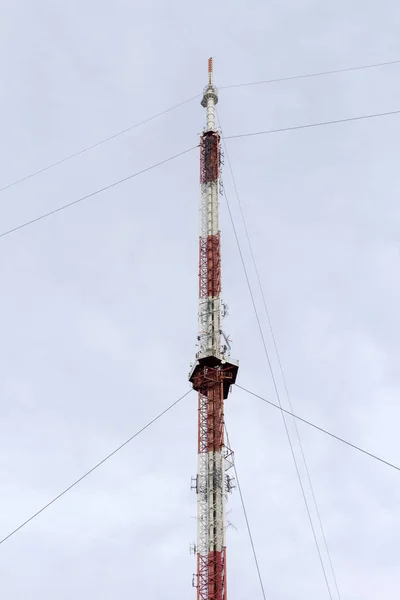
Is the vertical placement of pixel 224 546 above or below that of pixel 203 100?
below

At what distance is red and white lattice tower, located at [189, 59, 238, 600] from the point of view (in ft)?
221

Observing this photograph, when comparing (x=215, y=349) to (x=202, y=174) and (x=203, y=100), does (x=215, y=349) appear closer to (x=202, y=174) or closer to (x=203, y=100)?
(x=202, y=174)

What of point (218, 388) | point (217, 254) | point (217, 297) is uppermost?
point (217, 254)

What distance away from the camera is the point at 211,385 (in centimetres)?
7650

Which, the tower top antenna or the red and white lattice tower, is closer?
the red and white lattice tower

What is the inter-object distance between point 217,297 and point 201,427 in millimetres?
14957

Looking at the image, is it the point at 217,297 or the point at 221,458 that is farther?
the point at 217,297

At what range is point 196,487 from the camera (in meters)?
70.9

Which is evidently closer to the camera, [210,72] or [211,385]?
[211,385]

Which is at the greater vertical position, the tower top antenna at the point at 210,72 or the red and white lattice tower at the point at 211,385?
the tower top antenna at the point at 210,72

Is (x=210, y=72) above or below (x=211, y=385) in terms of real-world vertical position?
above

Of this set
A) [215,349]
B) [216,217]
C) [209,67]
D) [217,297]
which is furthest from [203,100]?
[215,349]

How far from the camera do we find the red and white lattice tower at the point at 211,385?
6731cm

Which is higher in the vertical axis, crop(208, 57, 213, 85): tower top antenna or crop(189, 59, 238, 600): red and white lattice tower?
crop(208, 57, 213, 85): tower top antenna
